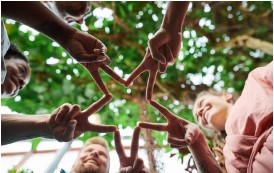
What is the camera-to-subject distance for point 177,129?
959 mm

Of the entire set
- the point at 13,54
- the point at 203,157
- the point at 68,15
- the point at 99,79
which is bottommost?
the point at 203,157

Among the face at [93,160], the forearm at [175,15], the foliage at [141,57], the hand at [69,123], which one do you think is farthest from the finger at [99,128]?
the forearm at [175,15]

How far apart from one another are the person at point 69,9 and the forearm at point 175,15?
0.27 metres

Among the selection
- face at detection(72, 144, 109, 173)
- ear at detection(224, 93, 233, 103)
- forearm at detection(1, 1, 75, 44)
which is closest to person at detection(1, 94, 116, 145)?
face at detection(72, 144, 109, 173)

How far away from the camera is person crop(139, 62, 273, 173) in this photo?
0.84 meters

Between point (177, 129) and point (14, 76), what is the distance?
0.50 metres

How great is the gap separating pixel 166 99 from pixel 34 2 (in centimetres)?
85

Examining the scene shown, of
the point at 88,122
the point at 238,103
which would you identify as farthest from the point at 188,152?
the point at 88,122

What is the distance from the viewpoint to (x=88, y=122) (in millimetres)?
918

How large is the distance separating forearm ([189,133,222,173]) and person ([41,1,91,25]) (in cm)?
53

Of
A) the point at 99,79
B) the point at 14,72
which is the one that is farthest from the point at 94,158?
the point at 14,72

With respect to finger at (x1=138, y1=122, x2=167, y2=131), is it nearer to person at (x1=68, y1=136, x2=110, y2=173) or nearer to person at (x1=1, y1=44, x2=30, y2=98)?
person at (x1=68, y1=136, x2=110, y2=173)

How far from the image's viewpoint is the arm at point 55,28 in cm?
79

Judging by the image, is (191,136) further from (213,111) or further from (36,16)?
(36,16)
